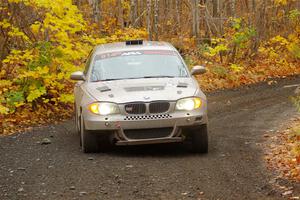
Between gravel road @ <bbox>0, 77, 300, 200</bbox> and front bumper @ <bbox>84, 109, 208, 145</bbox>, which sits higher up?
front bumper @ <bbox>84, 109, 208, 145</bbox>

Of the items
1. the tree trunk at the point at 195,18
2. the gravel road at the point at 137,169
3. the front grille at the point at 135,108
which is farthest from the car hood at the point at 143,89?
the tree trunk at the point at 195,18

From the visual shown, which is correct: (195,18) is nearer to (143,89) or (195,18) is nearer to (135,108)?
(143,89)

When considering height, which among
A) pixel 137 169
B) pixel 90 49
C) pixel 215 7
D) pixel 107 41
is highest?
pixel 90 49

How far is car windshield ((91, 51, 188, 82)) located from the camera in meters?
9.96

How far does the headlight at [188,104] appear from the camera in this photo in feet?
29.0

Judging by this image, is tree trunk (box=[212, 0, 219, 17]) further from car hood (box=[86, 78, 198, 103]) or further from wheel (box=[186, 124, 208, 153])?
wheel (box=[186, 124, 208, 153])

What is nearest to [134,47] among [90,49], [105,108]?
[105,108]

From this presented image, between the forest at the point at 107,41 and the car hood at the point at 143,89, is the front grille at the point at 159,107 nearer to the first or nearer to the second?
the car hood at the point at 143,89

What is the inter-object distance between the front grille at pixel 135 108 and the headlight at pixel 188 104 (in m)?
0.53

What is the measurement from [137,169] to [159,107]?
3.76 feet

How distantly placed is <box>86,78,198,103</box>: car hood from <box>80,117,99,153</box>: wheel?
1.81 feet

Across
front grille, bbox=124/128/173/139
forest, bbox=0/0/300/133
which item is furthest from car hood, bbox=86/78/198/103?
forest, bbox=0/0/300/133

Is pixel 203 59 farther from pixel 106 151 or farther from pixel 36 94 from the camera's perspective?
pixel 106 151

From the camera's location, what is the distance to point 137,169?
26.5 ft
